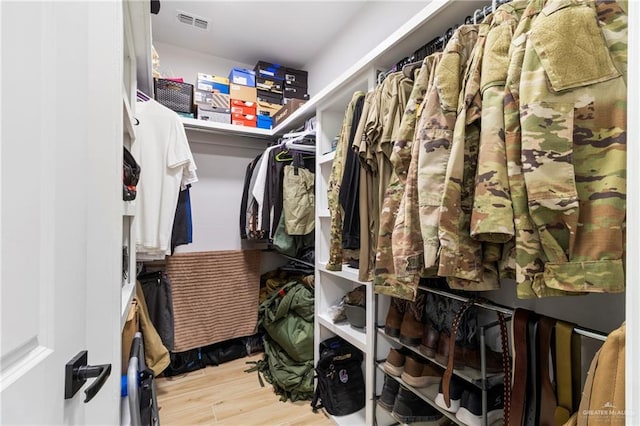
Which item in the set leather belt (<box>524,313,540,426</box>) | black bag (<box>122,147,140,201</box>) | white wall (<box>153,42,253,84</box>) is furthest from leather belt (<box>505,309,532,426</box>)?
white wall (<box>153,42,253,84</box>)

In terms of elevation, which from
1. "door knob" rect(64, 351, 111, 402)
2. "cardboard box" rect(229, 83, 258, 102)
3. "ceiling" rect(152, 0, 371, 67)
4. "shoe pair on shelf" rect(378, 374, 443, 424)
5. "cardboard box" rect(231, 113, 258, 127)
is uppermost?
"ceiling" rect(152, 0, 371, 67)

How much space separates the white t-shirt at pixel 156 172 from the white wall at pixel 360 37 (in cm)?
139

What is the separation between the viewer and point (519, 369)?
0.81 metres

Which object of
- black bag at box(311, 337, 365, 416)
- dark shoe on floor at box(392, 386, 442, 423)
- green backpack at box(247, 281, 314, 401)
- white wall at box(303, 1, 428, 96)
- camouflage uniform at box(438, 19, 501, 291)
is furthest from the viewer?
green backpack at box(247, 281, 314, 401)

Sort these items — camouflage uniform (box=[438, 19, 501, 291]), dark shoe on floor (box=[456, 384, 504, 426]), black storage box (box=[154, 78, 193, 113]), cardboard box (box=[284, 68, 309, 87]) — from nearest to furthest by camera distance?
1. camouflage uniform (box=[438, 19, 501, 291])
2. dark shoe on floor (box=[456, 384, 504, 426])
3. black storage box (box=[154, 78, 193, 113])
4. cardboard box (box=[284, 68, 309, 87])

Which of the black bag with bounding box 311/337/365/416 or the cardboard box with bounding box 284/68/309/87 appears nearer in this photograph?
the black bag with bounding box 311/337/365/416

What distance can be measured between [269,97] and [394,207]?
2.12m

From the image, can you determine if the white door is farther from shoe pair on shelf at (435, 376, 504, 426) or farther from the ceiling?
the ceiling

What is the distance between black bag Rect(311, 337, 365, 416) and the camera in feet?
5.64

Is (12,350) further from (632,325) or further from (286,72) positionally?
(286,72)

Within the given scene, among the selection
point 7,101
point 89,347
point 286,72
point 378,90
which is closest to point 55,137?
point 7,101

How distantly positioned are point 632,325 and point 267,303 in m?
2.23

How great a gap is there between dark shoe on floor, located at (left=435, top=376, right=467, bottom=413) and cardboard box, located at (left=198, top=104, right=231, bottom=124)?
2.38 metres

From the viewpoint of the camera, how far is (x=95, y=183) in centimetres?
79
